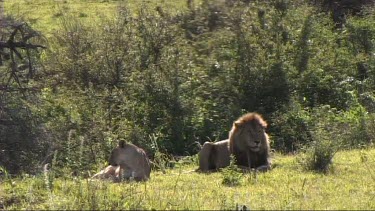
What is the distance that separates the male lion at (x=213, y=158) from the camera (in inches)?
550

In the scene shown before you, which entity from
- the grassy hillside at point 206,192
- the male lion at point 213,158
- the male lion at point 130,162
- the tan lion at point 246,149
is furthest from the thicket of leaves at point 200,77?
the grassy hillside at point 206,192

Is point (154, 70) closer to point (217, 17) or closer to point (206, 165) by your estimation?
point (217, 17)

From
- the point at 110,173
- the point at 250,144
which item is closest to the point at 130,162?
the point at 110,173

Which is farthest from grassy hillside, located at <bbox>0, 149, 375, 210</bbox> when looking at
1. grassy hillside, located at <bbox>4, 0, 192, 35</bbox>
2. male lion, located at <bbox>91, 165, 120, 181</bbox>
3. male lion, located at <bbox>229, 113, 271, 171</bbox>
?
grassy hillside, located at <bbox>4, 0, 192, 35</bbox>

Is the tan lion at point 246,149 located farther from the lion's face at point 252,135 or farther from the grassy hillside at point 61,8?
the grassy hillside at point 61,8

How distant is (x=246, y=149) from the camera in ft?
44.8

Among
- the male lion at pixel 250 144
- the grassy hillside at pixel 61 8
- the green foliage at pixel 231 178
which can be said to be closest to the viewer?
the green foliage at pixel 231 178

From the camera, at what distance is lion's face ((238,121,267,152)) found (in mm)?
13547

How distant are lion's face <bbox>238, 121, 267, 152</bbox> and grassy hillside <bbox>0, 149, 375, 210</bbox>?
1198mm

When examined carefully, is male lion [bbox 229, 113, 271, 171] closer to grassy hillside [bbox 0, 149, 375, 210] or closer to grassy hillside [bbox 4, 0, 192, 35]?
grassy hillside [bbox 0, 149, 375, 210]

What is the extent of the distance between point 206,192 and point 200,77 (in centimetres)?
1106

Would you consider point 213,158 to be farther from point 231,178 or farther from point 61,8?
point 61,8

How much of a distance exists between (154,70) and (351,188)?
10.6m

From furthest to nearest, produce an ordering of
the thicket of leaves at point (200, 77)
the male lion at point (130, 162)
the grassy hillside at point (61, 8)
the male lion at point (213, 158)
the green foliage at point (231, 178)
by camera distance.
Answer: the grassy hillside at point (61, 8)
the thicket of leaves at point (200, 77)
the male lion at point (213, 158)
the male lion at point (130, 162)
the green foliage at point (231, 178)
